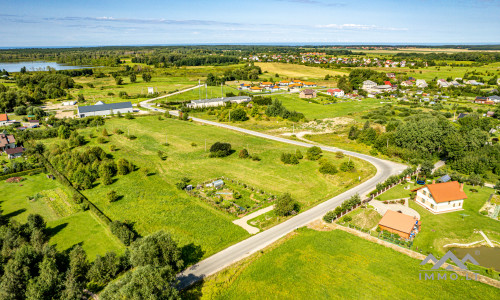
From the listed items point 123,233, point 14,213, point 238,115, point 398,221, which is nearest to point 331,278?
point 398,221

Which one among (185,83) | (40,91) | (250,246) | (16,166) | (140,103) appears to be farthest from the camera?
(185,83)

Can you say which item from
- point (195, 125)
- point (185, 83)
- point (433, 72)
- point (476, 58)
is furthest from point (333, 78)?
point (476, 58)

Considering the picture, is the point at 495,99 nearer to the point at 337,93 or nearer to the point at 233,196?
the point at 337,93

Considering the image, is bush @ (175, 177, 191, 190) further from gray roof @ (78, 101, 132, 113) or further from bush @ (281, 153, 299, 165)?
gray roof @ (78, 101, 132, 113)

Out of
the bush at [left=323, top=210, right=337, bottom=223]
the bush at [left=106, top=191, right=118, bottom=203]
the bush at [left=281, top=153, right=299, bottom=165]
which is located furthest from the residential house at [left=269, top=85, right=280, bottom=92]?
the bush at [left=323, top=210, right=337, bottom=223]

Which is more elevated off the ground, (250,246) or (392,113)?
(392,113)

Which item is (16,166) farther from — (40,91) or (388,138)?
(40,91)

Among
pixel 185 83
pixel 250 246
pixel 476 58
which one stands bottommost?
pixel 250 246
